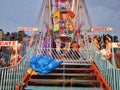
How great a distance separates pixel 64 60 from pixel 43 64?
117 centimetres

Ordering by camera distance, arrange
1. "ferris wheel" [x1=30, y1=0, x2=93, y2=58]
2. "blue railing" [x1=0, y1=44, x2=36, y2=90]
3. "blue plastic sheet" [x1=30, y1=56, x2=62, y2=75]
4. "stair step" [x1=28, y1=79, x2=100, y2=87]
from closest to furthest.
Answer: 1. "blue railing" [x1=0, y1=44, x2=36, y2=90]
2. "stair step" [x1=28, y1=79, x2=100, y2=87]
3. "blue plastic sheet" [x1=30, y1=56, x2=62, y2=75]
4. "ferris wheel" [x1=30, y1=0, x2=93, y2=58]

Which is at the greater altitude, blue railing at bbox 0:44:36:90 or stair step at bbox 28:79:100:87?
blue railing at bbox 0:44:36:90

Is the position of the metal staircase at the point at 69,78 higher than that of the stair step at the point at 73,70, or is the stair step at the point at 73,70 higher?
the stair step at the point at 73,70

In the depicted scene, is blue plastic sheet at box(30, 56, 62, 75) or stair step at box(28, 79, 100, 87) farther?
blue plastic sheet at box(30, 56, 62, 75)

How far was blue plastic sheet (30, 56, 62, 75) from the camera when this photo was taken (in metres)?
7.70

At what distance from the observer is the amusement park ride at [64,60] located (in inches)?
264

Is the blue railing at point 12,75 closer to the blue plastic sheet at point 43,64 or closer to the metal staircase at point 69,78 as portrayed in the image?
the blue plastic sheet at point 43,64

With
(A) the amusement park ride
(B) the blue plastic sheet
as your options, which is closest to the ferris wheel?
(A) the amusement park ride

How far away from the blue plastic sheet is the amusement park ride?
0.16 m

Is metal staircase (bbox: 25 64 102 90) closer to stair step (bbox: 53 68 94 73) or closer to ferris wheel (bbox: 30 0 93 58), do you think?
stair step (bbox: 53 68 94 73)

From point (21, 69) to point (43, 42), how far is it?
451 centimetres

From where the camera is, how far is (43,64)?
7.93 metres

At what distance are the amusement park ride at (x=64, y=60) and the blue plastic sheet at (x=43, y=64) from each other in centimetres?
16

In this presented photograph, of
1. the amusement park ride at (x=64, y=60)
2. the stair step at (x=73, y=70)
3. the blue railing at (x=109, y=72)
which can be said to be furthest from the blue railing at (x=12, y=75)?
the blue railing at (x=109, y=72)
